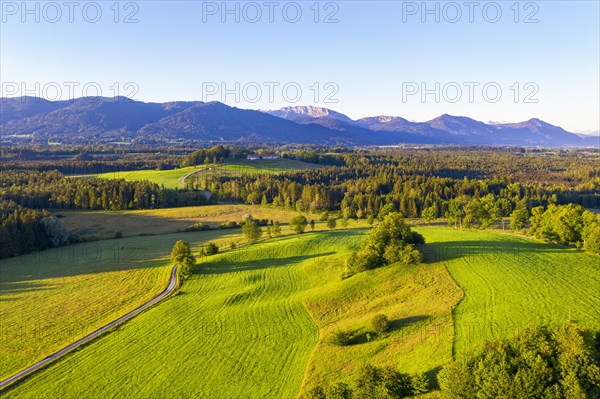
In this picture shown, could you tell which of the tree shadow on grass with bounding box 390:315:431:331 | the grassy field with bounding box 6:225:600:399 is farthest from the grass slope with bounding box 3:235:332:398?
the tree shadow on grass with bounding box 390:315:431:331

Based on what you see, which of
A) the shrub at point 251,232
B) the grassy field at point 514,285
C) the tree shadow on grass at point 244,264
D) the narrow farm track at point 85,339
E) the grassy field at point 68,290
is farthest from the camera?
the shrub at point 251,232

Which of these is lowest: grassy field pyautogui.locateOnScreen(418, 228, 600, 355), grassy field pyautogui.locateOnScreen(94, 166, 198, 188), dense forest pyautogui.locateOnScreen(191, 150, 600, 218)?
grassy field pyautogui.locateOnScreen(418, 228, 600, 355)

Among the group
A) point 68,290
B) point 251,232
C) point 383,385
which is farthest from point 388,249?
point 68,290

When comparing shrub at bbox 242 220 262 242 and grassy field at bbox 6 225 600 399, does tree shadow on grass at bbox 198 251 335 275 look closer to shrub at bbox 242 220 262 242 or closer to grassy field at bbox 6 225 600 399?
grassy field at bbox 6 225 600 399

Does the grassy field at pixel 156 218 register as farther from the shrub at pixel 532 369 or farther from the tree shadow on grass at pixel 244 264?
the shrub at pixel 532 369

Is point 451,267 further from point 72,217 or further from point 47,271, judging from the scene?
point 72,217

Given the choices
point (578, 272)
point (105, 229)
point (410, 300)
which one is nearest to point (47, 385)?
point (410, 300)

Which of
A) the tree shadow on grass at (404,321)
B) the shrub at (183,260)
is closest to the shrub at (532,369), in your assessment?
the tree shadow on grass at (404,321)
